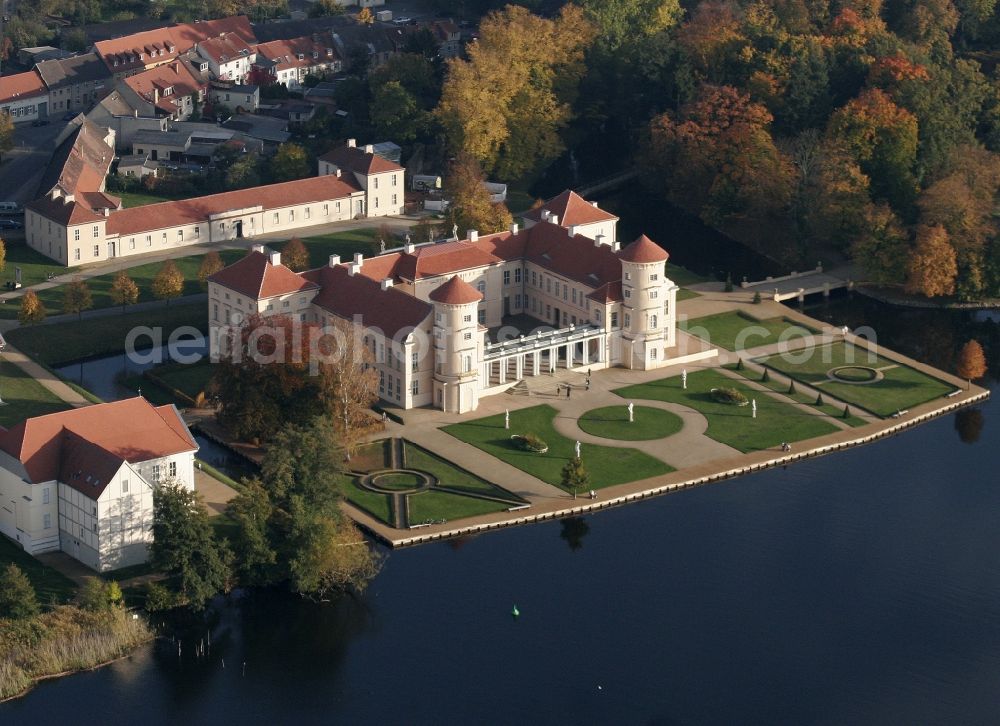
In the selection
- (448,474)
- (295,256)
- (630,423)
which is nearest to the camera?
(448,474)

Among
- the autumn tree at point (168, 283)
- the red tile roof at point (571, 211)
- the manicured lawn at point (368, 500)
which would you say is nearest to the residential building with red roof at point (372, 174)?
the red tile roof at point (571, 211)

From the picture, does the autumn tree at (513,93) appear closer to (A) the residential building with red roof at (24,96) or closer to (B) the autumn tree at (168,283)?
(B) the autumn tree at (168,283)

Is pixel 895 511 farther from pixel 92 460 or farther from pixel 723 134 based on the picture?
pixel 723 134

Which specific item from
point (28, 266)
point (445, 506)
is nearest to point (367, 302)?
point (445, 506)

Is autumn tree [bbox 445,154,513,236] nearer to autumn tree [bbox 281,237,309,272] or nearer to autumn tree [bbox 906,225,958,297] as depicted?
autumn tree [bbox 281,237,309,272]

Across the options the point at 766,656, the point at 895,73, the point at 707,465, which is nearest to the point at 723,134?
the point at 895,73

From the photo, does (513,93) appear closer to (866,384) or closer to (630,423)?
(866,384)

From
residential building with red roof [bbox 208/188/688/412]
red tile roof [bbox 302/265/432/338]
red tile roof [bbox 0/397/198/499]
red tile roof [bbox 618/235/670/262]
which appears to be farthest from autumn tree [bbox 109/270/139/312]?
red tile roof [bbox 618/235/670/262]
